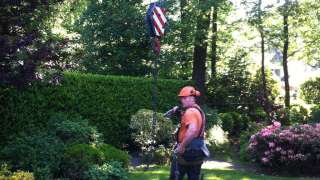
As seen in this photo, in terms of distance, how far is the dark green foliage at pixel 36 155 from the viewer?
9.77 metres

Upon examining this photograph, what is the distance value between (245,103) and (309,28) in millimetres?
5219

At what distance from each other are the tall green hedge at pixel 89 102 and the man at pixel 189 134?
4712 millimetres

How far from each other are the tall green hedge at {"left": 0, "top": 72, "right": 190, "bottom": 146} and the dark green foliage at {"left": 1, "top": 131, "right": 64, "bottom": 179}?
3.85ft

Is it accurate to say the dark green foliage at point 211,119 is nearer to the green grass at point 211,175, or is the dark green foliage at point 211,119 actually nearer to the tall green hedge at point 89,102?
the tall green hedge at point 89,102

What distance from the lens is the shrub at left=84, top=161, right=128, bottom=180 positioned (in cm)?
1002

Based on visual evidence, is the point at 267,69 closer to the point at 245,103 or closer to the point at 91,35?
the point at 245,103

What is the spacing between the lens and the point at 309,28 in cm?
2461

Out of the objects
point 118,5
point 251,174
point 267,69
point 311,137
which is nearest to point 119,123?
point 251,174

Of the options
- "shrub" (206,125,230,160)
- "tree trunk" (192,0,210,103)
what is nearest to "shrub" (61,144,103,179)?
"shrub" (206,125,230,160)

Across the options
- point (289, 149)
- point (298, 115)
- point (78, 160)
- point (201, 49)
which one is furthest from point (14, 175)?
point (298, 115)

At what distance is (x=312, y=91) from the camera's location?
28312mm

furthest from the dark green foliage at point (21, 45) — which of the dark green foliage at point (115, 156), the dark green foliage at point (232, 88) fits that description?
the dark green foliage at point (232, 88)

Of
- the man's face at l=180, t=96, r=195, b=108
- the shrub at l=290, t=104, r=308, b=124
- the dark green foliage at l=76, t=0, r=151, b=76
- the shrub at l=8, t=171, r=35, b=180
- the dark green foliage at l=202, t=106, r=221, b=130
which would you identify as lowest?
the shrub at l=8, t=171, r=35, b=180

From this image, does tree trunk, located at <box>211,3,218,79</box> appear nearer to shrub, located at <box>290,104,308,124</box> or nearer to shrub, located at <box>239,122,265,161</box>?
shrub, located at <box>290,104,308,124</box>
